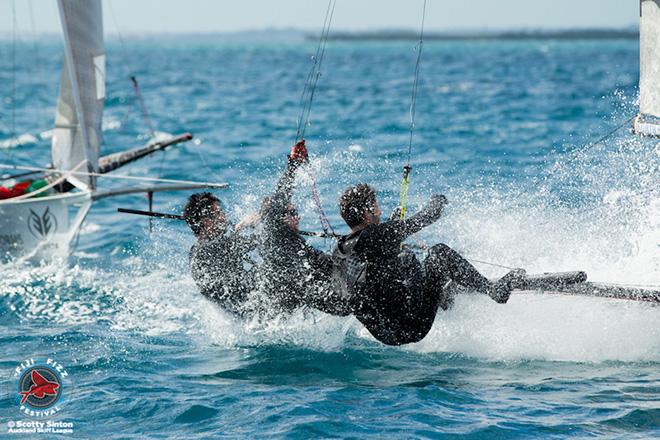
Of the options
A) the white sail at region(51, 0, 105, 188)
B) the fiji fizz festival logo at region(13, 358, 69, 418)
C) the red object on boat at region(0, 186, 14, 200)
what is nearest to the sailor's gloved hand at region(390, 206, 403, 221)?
the fiji fizz festival logo at region(13, 358, 69, 418)

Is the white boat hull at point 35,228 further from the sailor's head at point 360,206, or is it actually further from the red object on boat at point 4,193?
the sailor's head at point 360,206

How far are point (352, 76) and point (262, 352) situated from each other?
119 ft

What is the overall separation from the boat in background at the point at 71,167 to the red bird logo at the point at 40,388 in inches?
132

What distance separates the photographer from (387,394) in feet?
19.1

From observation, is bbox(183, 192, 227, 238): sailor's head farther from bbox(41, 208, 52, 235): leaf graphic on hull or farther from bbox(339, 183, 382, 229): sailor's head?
bbox(41, 208, 52, 235): leaf graphic on hull

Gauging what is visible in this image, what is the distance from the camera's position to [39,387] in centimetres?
605

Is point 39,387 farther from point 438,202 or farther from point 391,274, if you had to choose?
point 438,202

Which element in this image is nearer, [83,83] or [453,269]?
[453,269]

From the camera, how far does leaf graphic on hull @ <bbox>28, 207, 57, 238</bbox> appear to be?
392 inches

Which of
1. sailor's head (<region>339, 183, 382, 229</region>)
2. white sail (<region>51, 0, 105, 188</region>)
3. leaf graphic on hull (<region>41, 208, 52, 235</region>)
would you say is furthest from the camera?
white sail (<region>51, 0, 105, 188</region>)

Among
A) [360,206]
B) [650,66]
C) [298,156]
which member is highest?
[650,66]

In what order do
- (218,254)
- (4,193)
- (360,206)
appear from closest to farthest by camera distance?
(360,206) < (218,254) < (4,193)

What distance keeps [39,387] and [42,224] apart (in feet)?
13.9

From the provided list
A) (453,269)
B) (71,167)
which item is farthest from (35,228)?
(453,269)
